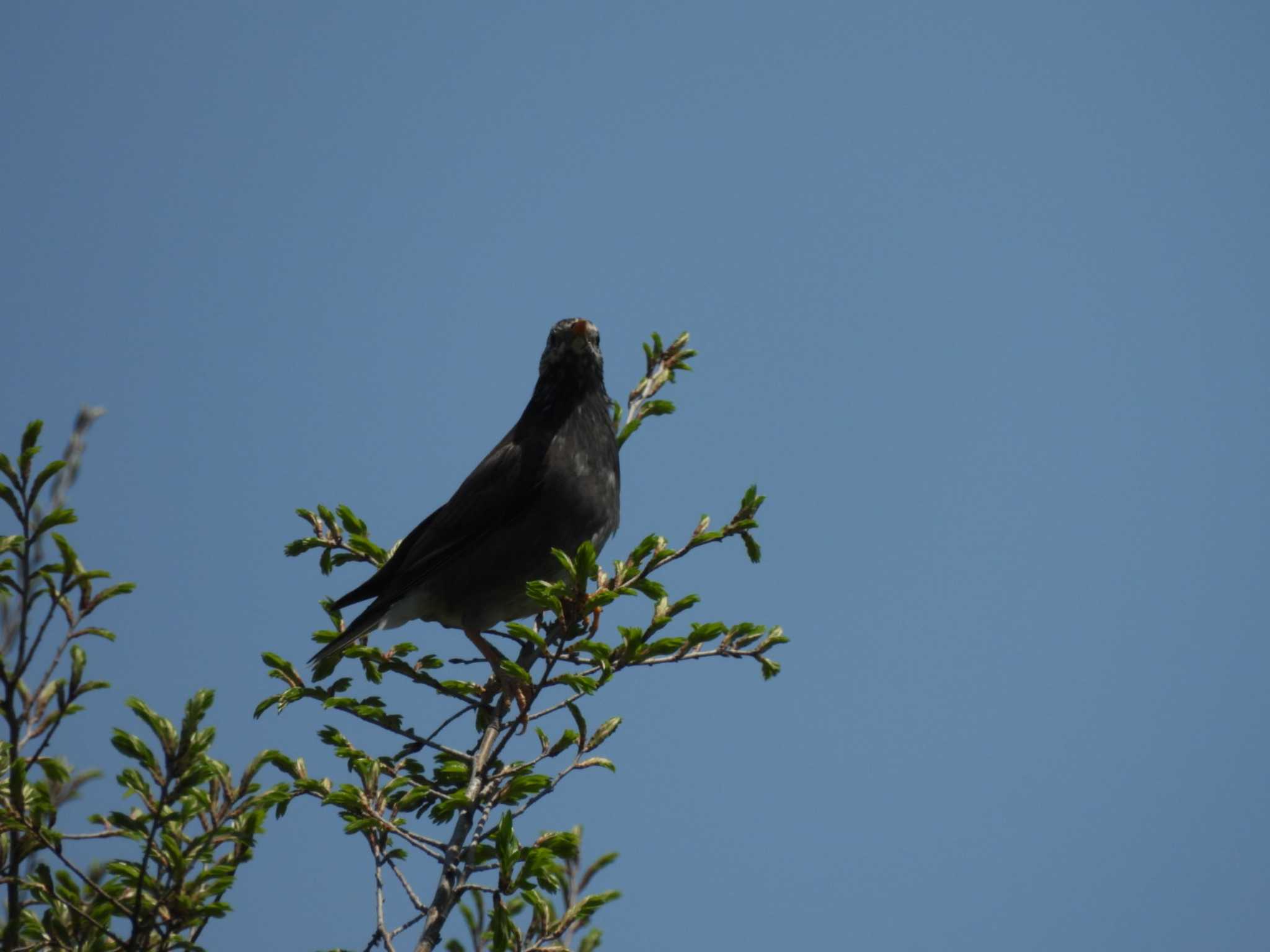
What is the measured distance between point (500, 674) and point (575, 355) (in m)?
2.32

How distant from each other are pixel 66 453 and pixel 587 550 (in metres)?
1.85

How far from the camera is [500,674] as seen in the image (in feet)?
18.7

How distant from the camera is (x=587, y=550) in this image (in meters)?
4.44

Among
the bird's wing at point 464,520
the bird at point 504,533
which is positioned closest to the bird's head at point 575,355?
the bird at point 504,533

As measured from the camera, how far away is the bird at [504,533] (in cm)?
643

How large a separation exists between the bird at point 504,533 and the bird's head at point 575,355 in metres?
0.37

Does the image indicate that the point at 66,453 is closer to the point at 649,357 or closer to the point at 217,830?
the point at 217,830

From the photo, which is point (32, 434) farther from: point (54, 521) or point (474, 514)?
point (474, 514)

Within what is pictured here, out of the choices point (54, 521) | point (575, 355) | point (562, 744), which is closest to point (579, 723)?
point (562, 744)

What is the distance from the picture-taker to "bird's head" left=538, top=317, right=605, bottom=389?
720 cm

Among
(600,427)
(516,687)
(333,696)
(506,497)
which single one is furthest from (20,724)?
(600,427)

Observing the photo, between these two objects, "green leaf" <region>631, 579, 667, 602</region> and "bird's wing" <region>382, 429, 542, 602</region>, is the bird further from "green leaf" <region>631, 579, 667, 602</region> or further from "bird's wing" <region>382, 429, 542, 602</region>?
"green leaf" <region>631, 579, 667, 602</region>

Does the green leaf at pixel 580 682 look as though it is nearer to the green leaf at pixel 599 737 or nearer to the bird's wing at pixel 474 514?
the green leaf at pixel 599 737

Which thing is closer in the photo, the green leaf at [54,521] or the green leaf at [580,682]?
the green leaf at [54,521]
